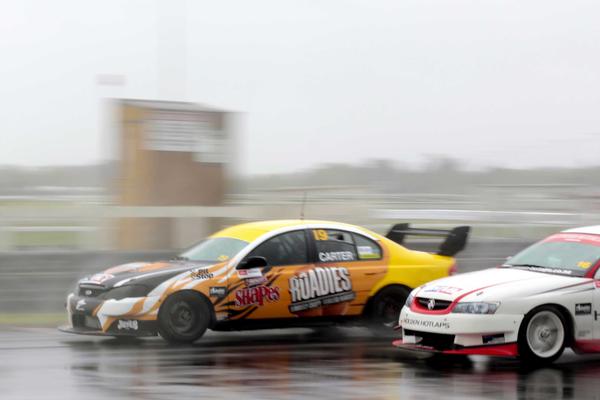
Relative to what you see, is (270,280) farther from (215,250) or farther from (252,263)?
(215,250)

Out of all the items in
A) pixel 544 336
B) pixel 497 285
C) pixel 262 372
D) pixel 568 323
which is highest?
pixel 497 285

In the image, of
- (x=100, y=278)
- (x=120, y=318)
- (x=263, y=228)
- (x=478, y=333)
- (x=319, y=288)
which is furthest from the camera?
(x=263, y=228)

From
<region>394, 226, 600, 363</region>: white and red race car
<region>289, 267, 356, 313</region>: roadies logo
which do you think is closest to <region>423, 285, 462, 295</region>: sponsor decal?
<region>394, 226, 600, 363</region>: white and red race car

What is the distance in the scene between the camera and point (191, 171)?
1719 cm

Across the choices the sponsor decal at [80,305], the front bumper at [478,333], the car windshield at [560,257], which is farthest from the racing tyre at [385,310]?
the sponsor decal at [80,305]

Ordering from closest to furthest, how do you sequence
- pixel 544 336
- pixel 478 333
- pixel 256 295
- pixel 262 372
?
pixel 262 372 → pixel 478 333 → pixel 544 336 → pixel 256 295

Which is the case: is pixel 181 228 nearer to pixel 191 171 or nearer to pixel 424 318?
pixel 191 171

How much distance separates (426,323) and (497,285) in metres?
0.77

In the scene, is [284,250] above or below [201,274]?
above

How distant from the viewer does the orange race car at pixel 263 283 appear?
10.8 meters

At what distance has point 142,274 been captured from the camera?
36.0ft

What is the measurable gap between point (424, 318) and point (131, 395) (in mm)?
3288

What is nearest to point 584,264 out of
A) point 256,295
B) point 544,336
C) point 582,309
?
point 582,309

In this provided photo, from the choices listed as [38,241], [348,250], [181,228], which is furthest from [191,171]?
[348,250]
